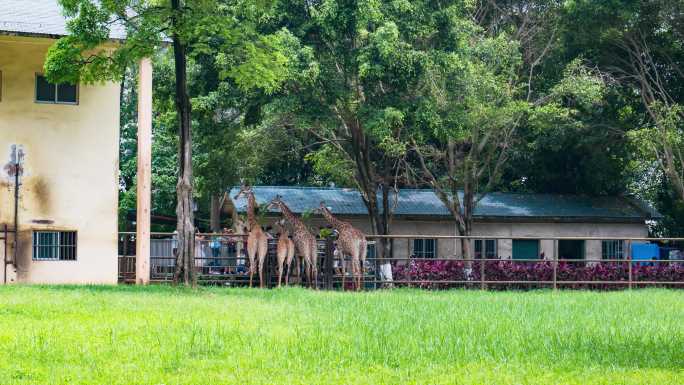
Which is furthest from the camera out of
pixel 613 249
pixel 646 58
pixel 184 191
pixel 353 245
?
pixel 613 249

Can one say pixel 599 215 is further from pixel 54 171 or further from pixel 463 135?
pixel 54 171

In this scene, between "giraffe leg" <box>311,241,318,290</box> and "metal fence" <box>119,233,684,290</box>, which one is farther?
"metal fence" <box>119,233,684,290</box>

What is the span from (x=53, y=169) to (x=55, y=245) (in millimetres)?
1743

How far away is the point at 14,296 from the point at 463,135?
683 inches

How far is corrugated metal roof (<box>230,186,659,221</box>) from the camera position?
39.9 m

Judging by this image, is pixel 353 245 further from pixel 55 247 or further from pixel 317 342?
pixel 317 342

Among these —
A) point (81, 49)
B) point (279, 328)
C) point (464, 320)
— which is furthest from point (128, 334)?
point (81, 49)

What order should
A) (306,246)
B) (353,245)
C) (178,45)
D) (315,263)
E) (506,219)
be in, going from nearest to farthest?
(178,45)
(306,246)
(315,263)
(353,245)
(506,219)

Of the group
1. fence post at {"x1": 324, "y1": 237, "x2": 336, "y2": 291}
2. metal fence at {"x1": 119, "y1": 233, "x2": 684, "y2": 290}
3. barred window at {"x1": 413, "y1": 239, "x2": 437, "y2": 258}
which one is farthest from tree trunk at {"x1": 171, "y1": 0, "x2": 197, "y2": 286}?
barred window at {"x1": 413, "y1": 239, "x2": 437, "y2": 258}

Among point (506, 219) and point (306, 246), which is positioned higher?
point (506, 219)

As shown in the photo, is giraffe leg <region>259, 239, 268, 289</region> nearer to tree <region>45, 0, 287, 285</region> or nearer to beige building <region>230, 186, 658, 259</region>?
tree <region>45, 0, 287, 285</region>

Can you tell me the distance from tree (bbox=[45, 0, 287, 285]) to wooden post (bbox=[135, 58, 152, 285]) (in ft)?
5.76

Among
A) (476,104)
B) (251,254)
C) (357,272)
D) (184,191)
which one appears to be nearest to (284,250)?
(251,254)

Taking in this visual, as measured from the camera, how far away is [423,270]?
30125mm
